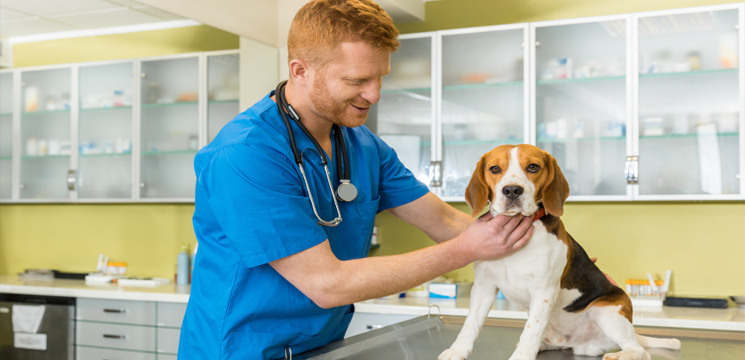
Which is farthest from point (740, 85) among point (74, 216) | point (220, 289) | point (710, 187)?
point (74, 216)

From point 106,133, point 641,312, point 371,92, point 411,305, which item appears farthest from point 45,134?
point 641,312

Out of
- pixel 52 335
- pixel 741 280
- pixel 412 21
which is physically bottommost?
pixel 52 335

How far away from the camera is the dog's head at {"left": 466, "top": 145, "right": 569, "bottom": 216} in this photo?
4.03ft

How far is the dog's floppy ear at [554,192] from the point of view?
1.27 meters

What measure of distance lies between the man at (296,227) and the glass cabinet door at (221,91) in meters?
2.38

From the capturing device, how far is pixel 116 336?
3.31 metres

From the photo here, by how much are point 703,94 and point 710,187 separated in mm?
488

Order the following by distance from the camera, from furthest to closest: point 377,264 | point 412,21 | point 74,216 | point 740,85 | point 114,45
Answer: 1. point 74,216
2. point 412,21
3. point 114,45
4. point 740,85
5. point 377,264

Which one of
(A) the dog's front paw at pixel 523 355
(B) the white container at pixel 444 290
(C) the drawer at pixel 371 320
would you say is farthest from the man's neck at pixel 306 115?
(B) the white container at pixel 444 290

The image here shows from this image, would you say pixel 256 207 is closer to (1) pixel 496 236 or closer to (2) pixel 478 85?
(1) pixel 496 236

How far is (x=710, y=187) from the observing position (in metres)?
3.05

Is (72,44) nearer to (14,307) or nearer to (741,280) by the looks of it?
(14,307)

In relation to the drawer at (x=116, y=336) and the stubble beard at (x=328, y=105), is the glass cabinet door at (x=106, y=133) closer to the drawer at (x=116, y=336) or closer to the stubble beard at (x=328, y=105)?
the drawer at (x=116, y=336)

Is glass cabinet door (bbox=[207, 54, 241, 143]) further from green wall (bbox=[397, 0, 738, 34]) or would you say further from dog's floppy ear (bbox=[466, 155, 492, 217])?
dog's floppy ear (bbox=[466, 155, 492, 217])
